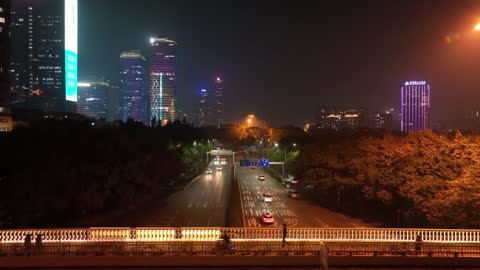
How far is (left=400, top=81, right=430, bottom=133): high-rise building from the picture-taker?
104688 mm

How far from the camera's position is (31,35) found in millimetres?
111938

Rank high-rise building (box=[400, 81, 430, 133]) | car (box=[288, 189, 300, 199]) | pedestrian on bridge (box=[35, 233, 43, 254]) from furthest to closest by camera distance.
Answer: high-rise building (box=[400, 81, 430, 133]), car (box=[288, 189, 300, 199]), pedestrian on bridge (box=[35, 233, 43, 254])

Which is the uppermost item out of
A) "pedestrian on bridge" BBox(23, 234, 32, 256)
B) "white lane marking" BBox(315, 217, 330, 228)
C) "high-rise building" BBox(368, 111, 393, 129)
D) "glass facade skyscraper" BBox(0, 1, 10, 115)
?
"glass facade skyscraper" BBox(0, 1, 10, 115)

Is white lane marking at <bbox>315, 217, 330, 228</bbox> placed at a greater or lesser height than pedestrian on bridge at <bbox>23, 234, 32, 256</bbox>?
lesser

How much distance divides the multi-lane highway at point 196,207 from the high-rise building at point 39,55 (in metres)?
69.1

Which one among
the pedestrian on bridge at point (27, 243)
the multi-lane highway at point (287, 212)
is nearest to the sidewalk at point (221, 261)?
the pedestrian on bridge at point (27, 243)

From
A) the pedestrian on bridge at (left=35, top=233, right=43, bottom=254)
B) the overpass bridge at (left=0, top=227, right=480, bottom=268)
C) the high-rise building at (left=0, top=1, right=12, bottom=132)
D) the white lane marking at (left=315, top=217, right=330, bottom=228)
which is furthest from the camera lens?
the high-rise building at (left=0, top=1, right=12, bottom=132)

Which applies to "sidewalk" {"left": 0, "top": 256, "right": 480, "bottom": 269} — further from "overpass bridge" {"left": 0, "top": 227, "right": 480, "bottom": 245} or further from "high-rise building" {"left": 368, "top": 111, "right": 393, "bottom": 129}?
"high-rise building" {"left": 368, "top": 111, "right": 393, "bottom": 129}

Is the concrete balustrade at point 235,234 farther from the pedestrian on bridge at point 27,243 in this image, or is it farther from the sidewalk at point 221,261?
the sidewalk at point 221,261

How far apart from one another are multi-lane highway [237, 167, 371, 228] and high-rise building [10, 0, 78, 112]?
7664cm

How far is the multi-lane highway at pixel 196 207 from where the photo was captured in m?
30.3

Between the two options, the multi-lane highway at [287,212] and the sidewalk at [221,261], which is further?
the multi-lane highway at [287,212]

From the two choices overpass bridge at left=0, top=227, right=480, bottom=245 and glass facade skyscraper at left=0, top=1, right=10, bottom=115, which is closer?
overpass bridge at left=0, top=227, right=480, bottom=245

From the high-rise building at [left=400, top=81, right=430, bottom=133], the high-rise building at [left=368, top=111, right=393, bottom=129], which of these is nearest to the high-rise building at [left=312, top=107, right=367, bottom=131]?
the high-rise building at [left=368, top=111, right=393, bottom=129]
